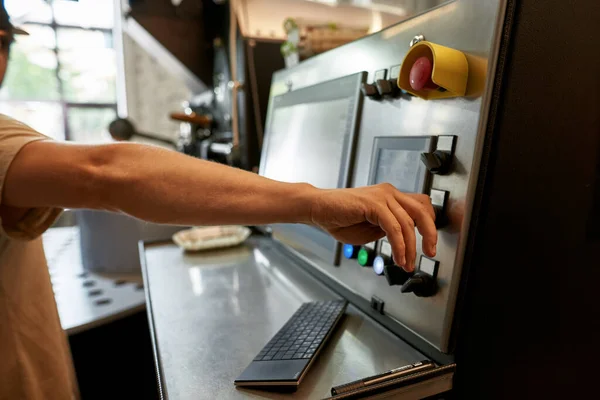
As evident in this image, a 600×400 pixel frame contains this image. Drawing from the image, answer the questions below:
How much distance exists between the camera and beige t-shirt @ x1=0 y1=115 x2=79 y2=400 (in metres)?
0.65

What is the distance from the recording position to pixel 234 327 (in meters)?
0.74

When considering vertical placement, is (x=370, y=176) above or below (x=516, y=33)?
below

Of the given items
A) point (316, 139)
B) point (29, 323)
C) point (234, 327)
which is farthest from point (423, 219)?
point (29, 323)

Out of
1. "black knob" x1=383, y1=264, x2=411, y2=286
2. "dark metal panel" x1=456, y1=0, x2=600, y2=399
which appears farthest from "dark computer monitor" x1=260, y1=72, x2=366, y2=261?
"dark metal panel" x1=456, y1=0, x2=600, y2=399

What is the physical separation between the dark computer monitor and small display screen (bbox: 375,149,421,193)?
0.11 meters

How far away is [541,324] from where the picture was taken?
24.6 inches

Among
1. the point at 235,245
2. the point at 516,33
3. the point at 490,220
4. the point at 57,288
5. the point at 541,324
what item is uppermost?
the point at 516,33

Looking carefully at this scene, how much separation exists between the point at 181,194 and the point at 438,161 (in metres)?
0.37

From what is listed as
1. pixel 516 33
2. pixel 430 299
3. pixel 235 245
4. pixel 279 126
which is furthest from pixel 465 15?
pixel 235 245

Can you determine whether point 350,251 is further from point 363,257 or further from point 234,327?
point 234,327

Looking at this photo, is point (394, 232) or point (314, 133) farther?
point (314, 133)

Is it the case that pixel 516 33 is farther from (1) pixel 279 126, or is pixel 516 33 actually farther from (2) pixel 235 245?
(2) pixel 235 245

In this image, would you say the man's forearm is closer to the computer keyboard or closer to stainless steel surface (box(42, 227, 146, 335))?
the computer keyboard

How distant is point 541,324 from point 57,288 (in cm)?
138
